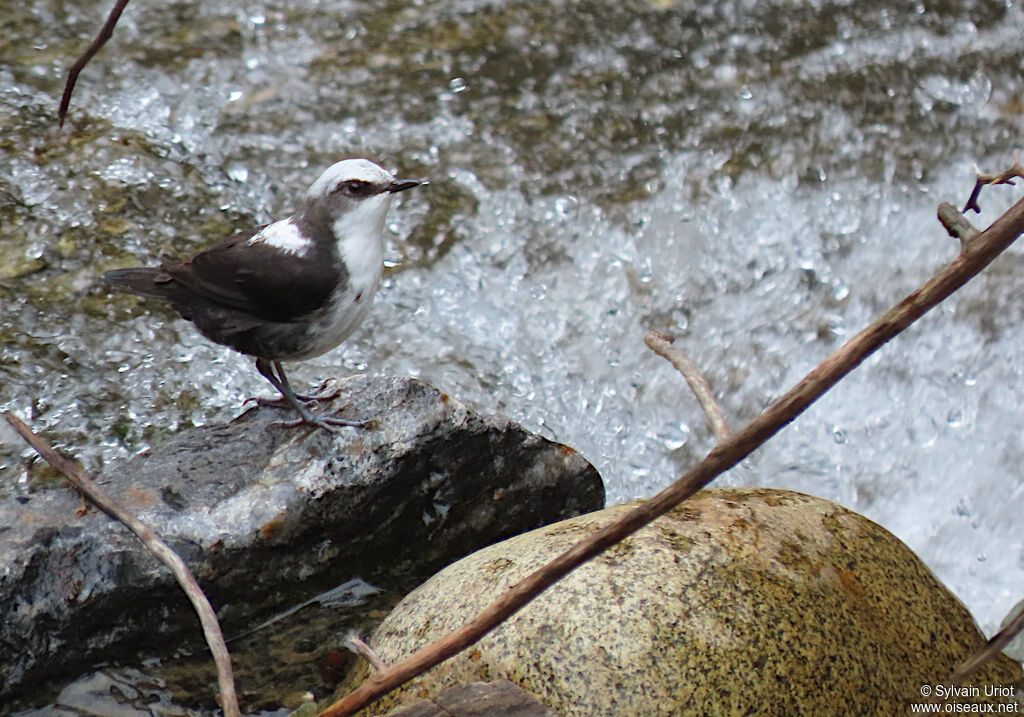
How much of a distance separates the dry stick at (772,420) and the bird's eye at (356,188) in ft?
7.62

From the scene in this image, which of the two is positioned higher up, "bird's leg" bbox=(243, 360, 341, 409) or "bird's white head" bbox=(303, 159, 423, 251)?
"bird's white head" bbox=(303, 159, 423, 251)

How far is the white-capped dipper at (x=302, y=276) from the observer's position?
3811 mm

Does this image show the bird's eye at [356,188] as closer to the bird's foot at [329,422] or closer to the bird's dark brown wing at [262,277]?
the bird's dark brown wing at [262,277]

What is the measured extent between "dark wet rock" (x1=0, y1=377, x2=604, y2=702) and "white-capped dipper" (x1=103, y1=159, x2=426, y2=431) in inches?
7.1

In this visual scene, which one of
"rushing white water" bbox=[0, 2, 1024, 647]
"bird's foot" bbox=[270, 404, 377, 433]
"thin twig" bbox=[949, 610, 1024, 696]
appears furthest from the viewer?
"rushing white water" bbox=[0, 2, 1024, 647]

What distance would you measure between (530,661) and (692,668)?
40cm

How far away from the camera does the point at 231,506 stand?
3523 millimetres

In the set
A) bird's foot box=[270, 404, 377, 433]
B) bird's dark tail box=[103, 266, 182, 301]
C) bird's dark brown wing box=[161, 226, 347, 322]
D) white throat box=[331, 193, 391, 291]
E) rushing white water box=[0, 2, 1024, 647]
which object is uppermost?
white throat box=[331, 193, 391, 291]

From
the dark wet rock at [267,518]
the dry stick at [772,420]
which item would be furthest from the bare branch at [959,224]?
the dark wet rock at [267,518]

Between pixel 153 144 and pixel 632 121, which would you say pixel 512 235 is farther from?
pixel 153 144

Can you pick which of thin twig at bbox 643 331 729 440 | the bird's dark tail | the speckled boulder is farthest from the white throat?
thin twig at bbox 643 331 729 440

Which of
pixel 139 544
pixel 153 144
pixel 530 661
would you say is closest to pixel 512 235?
pixel 153 144

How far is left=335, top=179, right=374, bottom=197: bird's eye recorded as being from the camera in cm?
385

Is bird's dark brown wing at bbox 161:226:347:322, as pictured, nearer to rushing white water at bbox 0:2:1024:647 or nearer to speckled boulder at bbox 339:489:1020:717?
speckled boulder at bbox 339:489:1020:717
